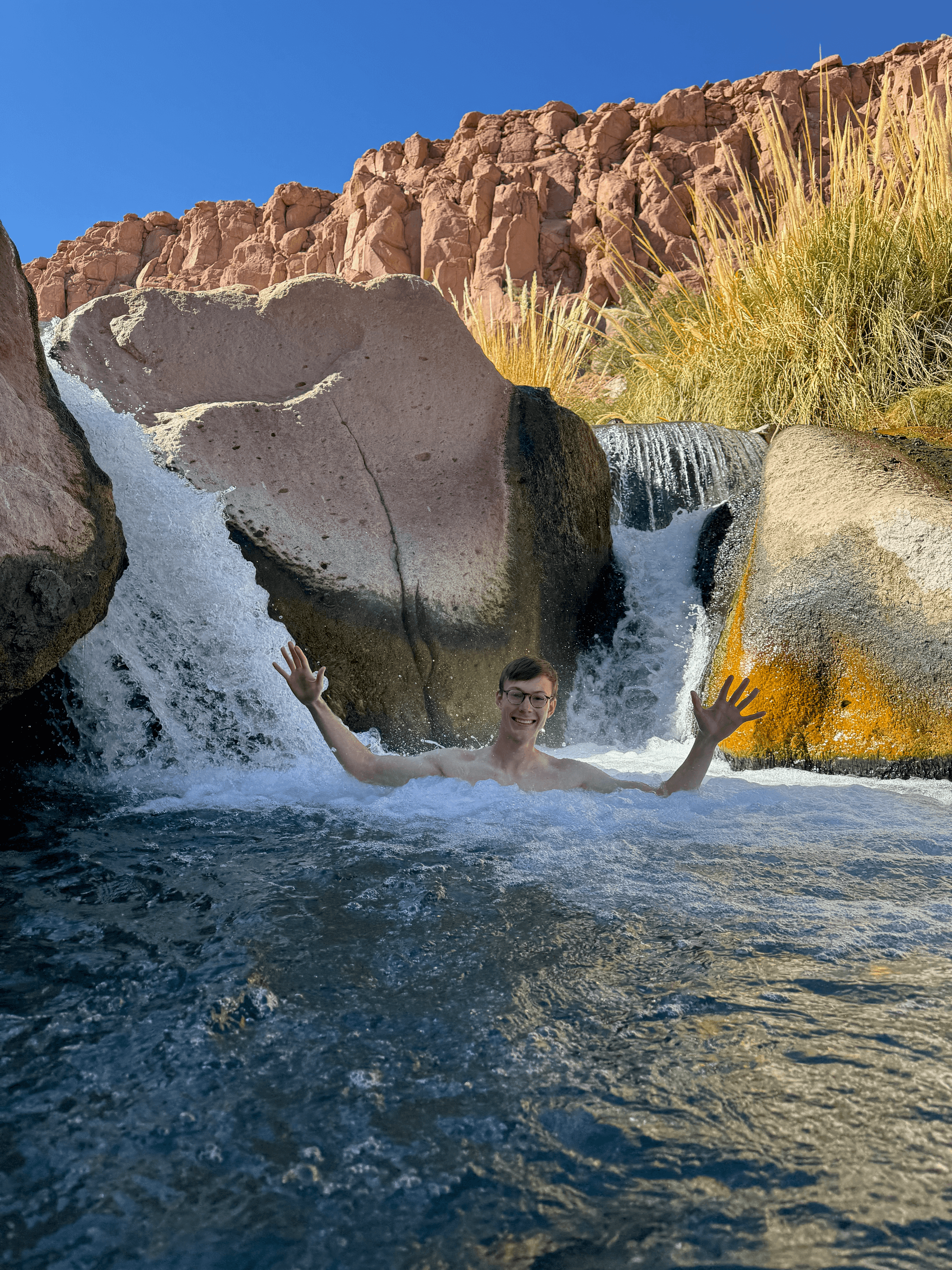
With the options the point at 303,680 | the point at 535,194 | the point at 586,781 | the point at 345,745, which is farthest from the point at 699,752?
the point at 535,194

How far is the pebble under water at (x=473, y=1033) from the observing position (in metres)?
0.99

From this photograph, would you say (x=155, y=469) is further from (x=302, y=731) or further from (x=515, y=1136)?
(x=515, y=1136)

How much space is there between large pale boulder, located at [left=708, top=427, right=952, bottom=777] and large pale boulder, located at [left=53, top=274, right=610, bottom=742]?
104cm

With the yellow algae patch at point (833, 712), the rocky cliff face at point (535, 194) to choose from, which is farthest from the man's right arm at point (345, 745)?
the rocky cliff face at point (535, 194)

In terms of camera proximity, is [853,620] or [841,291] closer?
[853,620]

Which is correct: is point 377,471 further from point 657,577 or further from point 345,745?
point 345,745

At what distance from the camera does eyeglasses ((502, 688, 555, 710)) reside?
9.14 ft

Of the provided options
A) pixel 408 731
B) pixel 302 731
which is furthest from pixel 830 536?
pixel 302 731

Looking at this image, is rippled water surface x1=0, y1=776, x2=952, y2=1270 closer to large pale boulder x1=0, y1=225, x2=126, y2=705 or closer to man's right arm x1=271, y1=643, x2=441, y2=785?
man's right arm x1=271, y1=643, x2=441, y2=785

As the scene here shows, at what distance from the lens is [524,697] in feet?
9.16

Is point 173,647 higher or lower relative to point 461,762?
higher

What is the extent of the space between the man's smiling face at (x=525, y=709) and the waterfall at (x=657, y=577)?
1.73m

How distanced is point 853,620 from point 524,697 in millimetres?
1856

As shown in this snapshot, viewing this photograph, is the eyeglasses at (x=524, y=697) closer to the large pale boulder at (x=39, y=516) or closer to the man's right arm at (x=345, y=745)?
the man's right arm at (x=345, y=745)
